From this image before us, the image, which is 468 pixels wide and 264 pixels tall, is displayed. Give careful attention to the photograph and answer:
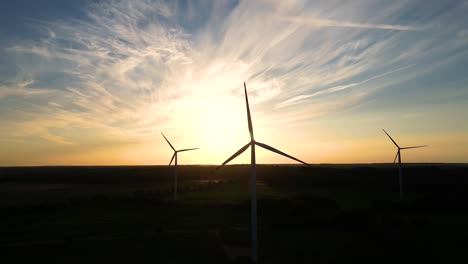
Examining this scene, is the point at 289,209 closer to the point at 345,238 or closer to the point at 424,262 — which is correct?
the point at 345,238

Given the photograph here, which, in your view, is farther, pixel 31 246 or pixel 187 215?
pixel 187 215

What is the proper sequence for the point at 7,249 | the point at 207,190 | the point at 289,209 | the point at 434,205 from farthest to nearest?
the point at 207,190 → the point at 434,205 → the point at 289,209 → the point at 7,249

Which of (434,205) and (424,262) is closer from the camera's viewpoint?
(424,262)

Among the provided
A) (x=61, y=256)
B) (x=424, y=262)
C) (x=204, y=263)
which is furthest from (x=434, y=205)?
(x=61, y=256)

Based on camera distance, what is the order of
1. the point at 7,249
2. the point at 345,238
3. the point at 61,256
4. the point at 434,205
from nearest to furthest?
the point at 61,256, the point at 7,249, the point at 345,238, the point at 434,205

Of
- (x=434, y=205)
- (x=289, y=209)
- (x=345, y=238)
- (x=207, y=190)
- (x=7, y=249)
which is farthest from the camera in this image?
(x=207, y=190)

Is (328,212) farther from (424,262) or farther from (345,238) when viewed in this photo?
(424,262)

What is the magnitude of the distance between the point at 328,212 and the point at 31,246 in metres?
33.8

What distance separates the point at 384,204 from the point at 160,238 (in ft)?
110

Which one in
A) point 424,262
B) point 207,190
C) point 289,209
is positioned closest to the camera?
point 424,262

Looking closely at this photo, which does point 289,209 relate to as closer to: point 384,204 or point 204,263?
point 384,204

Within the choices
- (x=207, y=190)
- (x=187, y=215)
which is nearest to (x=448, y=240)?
(x=187, y=215)

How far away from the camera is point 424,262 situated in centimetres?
2458

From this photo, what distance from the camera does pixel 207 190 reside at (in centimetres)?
8050
